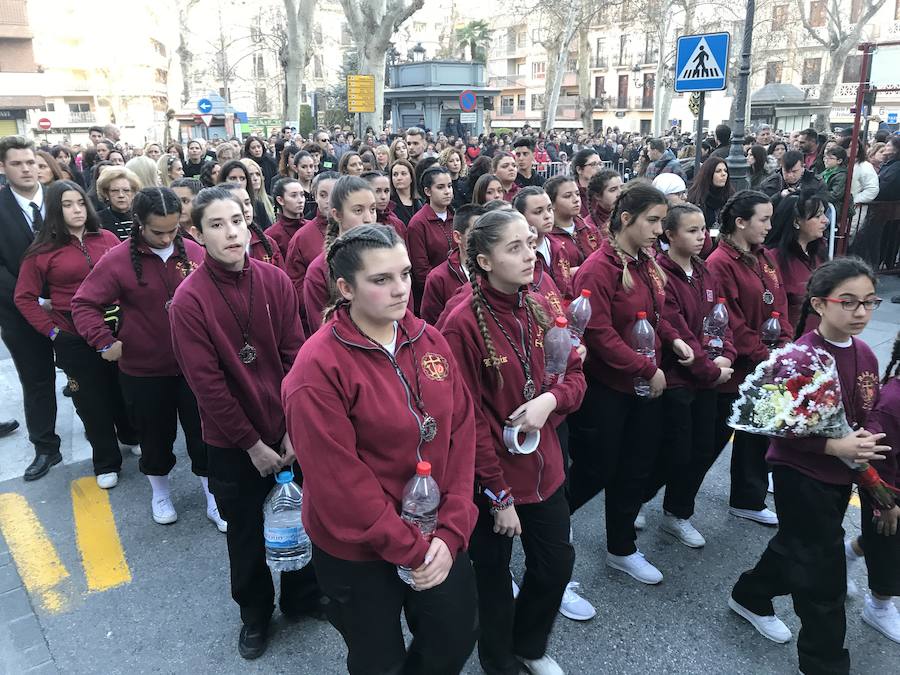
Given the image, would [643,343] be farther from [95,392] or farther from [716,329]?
[95,392]

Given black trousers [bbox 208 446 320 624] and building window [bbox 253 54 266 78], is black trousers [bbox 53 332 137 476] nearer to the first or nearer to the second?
black trousers [bbox 208 446 320 624]

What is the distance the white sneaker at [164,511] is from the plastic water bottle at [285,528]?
167cm

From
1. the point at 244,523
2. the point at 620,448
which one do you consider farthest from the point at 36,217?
the point at 620,448

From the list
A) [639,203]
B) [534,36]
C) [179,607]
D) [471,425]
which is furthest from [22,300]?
[534,36]

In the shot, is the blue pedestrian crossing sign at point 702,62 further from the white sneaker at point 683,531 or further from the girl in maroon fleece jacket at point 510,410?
the girl in maroon fleece jacket at point 510,410

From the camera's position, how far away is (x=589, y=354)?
3637 mm

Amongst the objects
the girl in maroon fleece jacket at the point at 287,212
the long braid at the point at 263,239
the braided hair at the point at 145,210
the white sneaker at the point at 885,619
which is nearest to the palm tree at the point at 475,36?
the girl in maroon fleece jacket at the point at 287,212

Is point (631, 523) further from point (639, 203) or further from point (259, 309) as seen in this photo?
point (259, 309)

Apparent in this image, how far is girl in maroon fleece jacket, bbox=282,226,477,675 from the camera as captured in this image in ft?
6.92

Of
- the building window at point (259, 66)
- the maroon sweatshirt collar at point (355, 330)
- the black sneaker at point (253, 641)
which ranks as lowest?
the black sneaker at point (253, 641)

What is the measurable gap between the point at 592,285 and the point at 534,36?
72282mm

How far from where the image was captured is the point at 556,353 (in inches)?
112

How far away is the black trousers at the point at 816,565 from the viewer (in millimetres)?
2811

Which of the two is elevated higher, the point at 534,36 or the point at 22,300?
the point at 534,36
